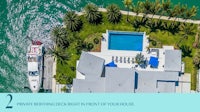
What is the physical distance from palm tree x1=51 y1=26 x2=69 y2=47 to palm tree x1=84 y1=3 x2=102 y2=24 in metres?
2.39

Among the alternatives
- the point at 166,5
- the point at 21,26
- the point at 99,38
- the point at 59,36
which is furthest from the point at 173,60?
the point at 21,26

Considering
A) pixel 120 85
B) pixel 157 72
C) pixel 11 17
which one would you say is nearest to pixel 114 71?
pixel 120 85

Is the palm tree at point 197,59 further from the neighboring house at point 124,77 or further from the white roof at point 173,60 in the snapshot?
the white roof at point 173,60

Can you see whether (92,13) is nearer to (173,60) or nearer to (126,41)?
(126,41)

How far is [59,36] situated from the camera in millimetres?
37031

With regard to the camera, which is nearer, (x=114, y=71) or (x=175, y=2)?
(x=114, y=71)

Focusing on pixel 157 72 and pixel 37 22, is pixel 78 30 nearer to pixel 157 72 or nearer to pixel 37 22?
pixel 37 22

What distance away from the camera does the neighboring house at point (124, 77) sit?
3619 centimetres

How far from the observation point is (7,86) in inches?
1515

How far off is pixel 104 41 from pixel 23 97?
8524 millimetres

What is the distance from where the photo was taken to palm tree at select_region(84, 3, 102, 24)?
37188mm

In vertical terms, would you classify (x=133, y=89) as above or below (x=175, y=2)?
below

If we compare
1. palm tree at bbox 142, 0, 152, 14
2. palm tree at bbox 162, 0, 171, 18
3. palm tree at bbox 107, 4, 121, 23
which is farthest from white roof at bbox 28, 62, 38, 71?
palm tree at bbox 162, 0, 171, 18

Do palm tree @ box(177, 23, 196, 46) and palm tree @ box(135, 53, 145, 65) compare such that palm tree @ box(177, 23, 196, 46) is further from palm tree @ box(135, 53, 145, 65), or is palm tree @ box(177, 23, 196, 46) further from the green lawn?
palm tree @ box(135, 53, 145, 65)
